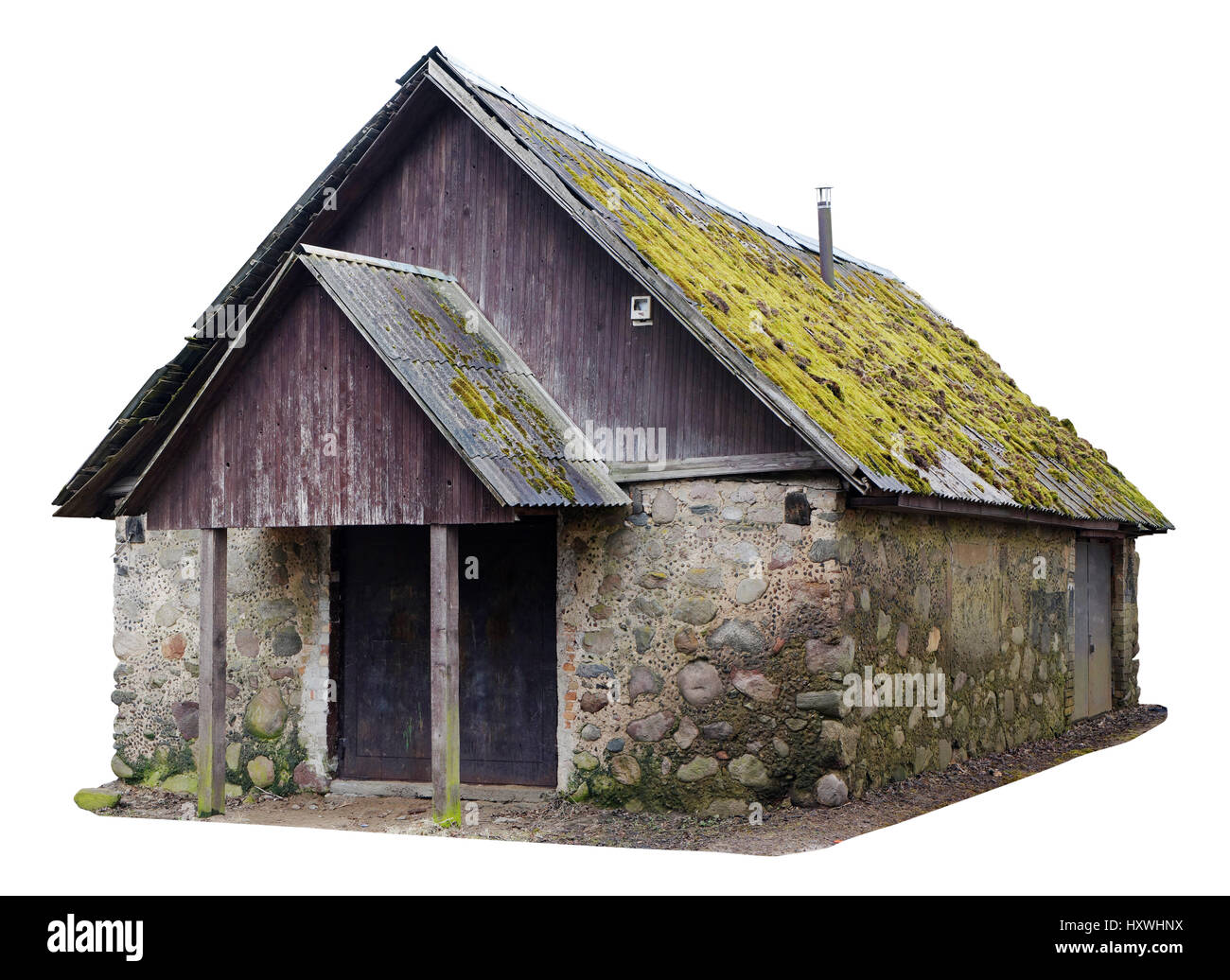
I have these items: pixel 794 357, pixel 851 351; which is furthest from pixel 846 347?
pixel 794 357

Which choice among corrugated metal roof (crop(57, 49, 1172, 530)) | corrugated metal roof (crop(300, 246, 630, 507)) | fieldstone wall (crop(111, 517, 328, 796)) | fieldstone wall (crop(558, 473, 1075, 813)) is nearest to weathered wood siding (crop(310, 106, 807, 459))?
corrugated metal roof (crop(300, 246, 630, 507))

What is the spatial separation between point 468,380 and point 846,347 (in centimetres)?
439

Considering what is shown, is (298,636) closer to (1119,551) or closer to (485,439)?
(485,439)

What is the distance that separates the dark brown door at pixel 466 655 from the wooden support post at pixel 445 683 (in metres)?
1.72

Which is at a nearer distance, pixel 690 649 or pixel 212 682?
pixel 690 649

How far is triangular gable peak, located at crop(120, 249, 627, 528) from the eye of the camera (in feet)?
38.7

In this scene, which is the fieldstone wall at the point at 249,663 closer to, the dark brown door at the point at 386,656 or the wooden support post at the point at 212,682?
the dark brown door at the point at 386,656

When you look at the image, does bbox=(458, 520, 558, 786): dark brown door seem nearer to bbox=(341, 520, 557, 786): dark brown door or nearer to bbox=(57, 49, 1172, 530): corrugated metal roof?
bbox=(341, 520, 557, 786): dark brown door

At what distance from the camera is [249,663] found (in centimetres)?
1414

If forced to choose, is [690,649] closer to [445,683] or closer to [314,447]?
[445,683]

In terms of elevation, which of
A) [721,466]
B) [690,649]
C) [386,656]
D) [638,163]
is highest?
[638,163]

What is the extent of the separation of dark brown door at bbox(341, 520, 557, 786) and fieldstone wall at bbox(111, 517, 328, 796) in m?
0.31

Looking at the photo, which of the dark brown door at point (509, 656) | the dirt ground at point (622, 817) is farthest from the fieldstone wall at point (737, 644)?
the dark brown door at point (509, 656)

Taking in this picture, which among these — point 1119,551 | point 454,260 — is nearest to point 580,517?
point 454,260
